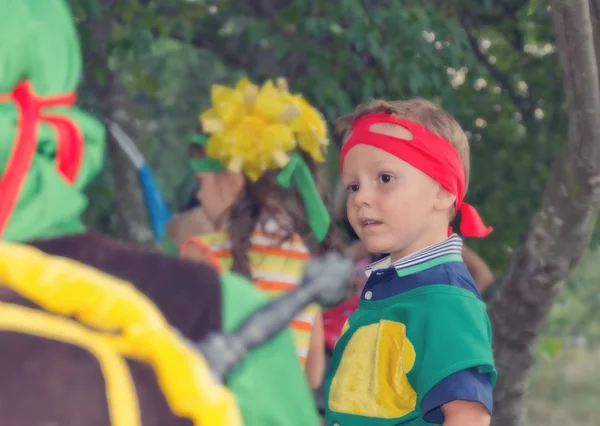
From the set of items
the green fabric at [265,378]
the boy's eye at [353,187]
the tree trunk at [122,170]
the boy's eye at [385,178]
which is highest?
the green fabric at [265,378]

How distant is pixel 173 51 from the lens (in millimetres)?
6684

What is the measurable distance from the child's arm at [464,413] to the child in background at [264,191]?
3.20 feet

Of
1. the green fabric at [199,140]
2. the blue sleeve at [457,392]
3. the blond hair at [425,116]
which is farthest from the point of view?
the green fabric at [199,140]

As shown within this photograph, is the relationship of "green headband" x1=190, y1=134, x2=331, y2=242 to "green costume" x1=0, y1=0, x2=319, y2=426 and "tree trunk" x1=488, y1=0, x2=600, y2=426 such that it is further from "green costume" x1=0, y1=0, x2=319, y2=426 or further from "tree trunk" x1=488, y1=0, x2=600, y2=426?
"green costume" x1=0, y1=0, x2=319, y2=426

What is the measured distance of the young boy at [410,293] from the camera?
1775mm

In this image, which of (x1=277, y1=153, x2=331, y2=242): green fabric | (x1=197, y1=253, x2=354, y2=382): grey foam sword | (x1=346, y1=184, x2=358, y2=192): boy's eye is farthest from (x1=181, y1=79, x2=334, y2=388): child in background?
(x1=197, y1=253, x2=354, y2=382): grey foam sword

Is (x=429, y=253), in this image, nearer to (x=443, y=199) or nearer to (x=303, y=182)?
(x=443, y=199)

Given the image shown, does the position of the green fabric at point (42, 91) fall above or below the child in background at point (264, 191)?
above

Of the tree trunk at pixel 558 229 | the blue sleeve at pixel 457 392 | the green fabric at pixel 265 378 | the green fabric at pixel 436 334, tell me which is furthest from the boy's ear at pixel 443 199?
the green fabric at pixel 265 378

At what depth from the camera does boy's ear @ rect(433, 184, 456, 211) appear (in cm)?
205

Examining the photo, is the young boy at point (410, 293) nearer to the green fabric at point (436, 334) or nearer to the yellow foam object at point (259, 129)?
the green fabric at point (436, 334)

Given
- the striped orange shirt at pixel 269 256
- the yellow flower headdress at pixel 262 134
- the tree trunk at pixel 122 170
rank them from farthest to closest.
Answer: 1. the tree trunk at pixel 122 170
2. the yellow flower headdress at pixel 262 134
3. the striped orange shirt at pixel 269 256

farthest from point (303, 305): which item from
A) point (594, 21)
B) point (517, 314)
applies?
point (517, 314)

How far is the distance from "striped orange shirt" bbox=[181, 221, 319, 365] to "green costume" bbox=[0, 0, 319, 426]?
77.5 inches
